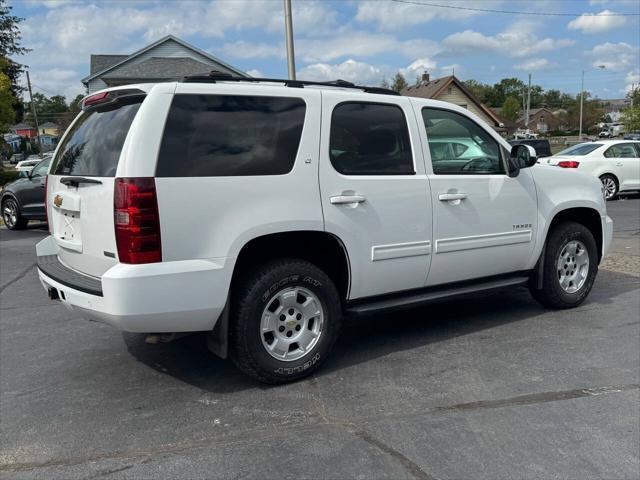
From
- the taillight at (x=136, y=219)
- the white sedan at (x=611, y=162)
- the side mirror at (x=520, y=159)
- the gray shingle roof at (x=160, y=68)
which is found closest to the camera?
the taillight at (x=136, y=219)

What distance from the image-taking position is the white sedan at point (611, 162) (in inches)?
651

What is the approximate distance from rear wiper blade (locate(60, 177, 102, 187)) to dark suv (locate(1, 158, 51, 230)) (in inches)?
375

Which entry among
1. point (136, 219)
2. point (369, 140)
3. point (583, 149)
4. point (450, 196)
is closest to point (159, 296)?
point (136, 219)

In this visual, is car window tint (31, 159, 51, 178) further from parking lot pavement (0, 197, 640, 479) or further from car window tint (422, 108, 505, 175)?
car window tint (422, 108, 505, 175)

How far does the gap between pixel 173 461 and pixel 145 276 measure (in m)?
1.02

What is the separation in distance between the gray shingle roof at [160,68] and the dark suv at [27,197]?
17.3 meters

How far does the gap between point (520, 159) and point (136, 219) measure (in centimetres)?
336

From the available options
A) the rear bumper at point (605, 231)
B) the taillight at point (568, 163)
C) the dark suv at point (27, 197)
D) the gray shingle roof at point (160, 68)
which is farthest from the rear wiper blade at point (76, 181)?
the gray shingle roof at point (160, 68)

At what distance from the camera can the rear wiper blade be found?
3.68 meters

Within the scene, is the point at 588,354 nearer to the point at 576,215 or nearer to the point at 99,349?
the point at 576,215

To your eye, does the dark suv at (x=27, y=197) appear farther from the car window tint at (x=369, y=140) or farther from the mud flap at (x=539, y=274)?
the mud flap at (x=539, y=274)

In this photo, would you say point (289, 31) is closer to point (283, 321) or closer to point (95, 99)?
point (95, 99)

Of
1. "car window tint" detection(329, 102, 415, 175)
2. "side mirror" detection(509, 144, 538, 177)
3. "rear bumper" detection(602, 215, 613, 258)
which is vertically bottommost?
"rear bumper" detection(602, 215, 613, 258)

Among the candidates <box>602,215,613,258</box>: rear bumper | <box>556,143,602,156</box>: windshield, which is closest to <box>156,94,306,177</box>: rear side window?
<box>602,215,613,258</box>: rear bumper
